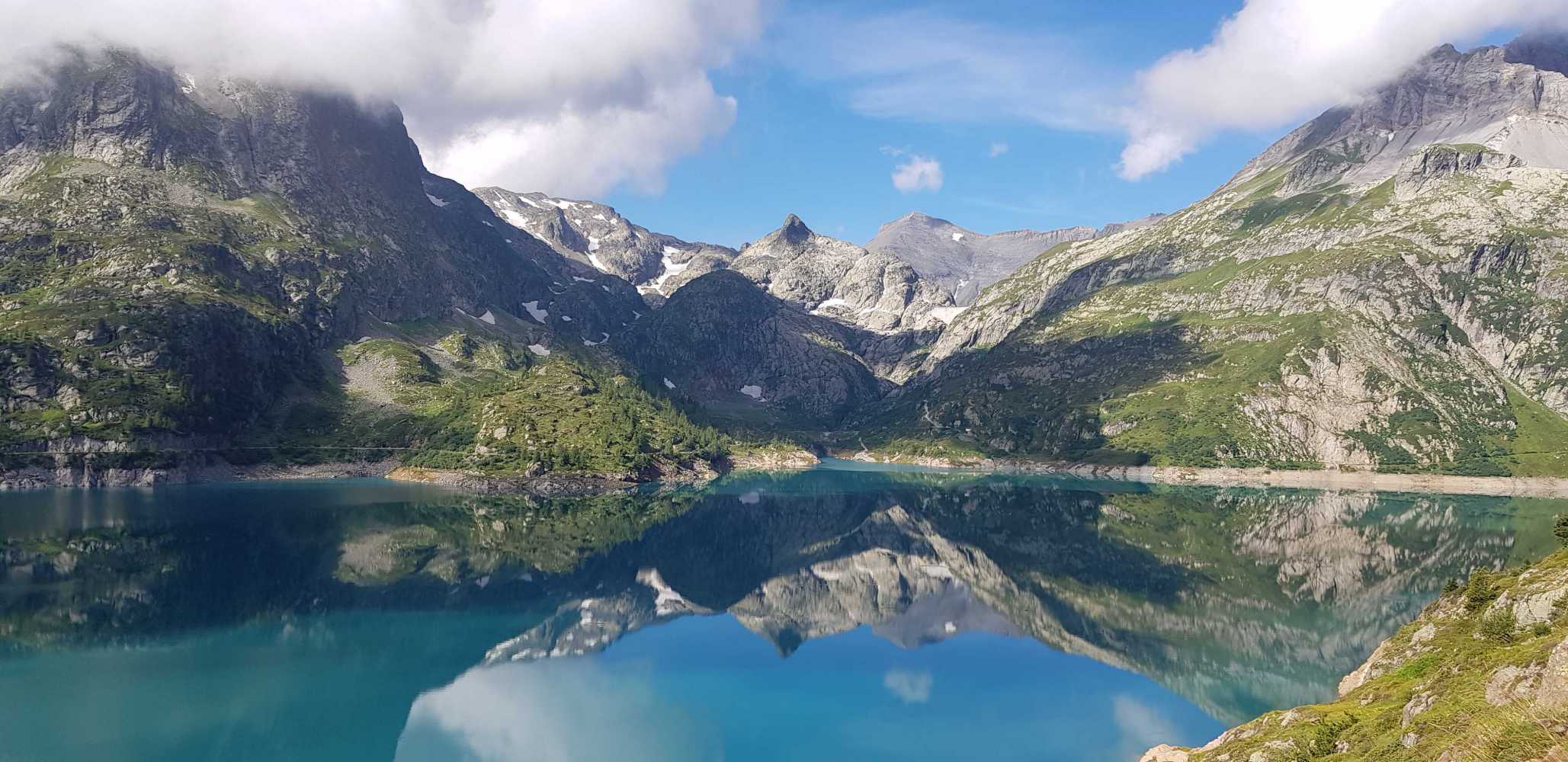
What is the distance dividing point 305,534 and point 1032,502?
5221 inches

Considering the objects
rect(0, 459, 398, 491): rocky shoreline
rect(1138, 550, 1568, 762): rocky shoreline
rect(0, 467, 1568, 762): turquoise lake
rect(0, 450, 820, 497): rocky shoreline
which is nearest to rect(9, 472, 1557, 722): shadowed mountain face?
rect(0, 467, 1568, 762): turquoise lake

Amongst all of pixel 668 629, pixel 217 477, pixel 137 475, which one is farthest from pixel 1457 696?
pixel 217 477

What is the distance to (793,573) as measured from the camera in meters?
109

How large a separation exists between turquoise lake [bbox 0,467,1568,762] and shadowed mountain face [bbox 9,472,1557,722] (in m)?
0.61

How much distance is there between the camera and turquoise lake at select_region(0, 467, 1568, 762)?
52.6m

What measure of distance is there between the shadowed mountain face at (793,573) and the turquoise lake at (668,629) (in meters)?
0.61

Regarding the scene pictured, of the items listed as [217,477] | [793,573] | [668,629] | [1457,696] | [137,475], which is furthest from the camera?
[217,477]

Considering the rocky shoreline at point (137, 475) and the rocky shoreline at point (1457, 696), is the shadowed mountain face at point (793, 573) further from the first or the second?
the rocky shoreline at point (137, 475)

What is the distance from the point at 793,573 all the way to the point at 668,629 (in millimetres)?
29889

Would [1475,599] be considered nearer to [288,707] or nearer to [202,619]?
[288,707]

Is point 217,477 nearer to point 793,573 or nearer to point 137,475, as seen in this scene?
point 137,475

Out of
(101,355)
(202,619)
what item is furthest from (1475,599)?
(101,355)

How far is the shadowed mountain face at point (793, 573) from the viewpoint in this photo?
236ft

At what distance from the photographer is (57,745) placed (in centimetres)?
4534
